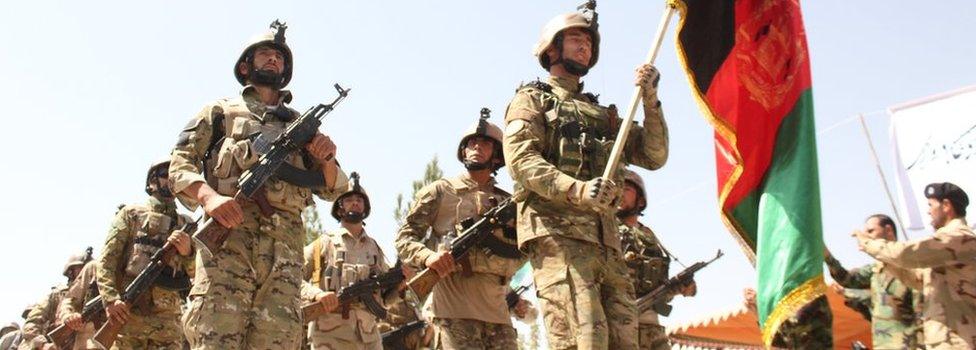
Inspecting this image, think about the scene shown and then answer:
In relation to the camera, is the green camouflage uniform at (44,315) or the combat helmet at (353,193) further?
the green camouflage uniform at (44,315)

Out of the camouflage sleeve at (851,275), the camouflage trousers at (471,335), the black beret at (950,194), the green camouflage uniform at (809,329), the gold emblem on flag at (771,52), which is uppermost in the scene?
the gold emblem on flag at (771,52)

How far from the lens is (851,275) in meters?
9.89

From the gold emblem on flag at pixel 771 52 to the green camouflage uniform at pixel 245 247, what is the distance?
2.78m

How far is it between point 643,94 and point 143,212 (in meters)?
5.76

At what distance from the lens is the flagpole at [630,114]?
6.43 meters

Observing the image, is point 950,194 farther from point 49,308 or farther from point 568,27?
point 49,308

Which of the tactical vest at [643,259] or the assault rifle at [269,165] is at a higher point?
the assault rifle at [269,165]

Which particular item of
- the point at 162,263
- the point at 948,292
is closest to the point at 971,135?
the point at 948,292

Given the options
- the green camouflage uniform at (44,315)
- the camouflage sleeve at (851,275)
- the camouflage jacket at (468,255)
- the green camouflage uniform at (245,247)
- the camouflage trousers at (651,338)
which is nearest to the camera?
the green camouflage uniform at (245,247)

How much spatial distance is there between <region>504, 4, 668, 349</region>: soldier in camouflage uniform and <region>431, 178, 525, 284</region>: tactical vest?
1.65 metres

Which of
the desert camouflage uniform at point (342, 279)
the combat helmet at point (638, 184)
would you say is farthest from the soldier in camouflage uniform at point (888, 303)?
the desert camouflage uniform at point (342, 279)

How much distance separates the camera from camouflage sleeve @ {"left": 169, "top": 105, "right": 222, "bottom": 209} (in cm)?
696

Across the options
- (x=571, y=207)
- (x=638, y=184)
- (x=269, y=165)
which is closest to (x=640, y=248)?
(x=638, y=184)

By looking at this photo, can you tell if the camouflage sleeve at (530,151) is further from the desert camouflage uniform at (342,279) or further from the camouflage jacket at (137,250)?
the camouflage jacket at (137,250)
